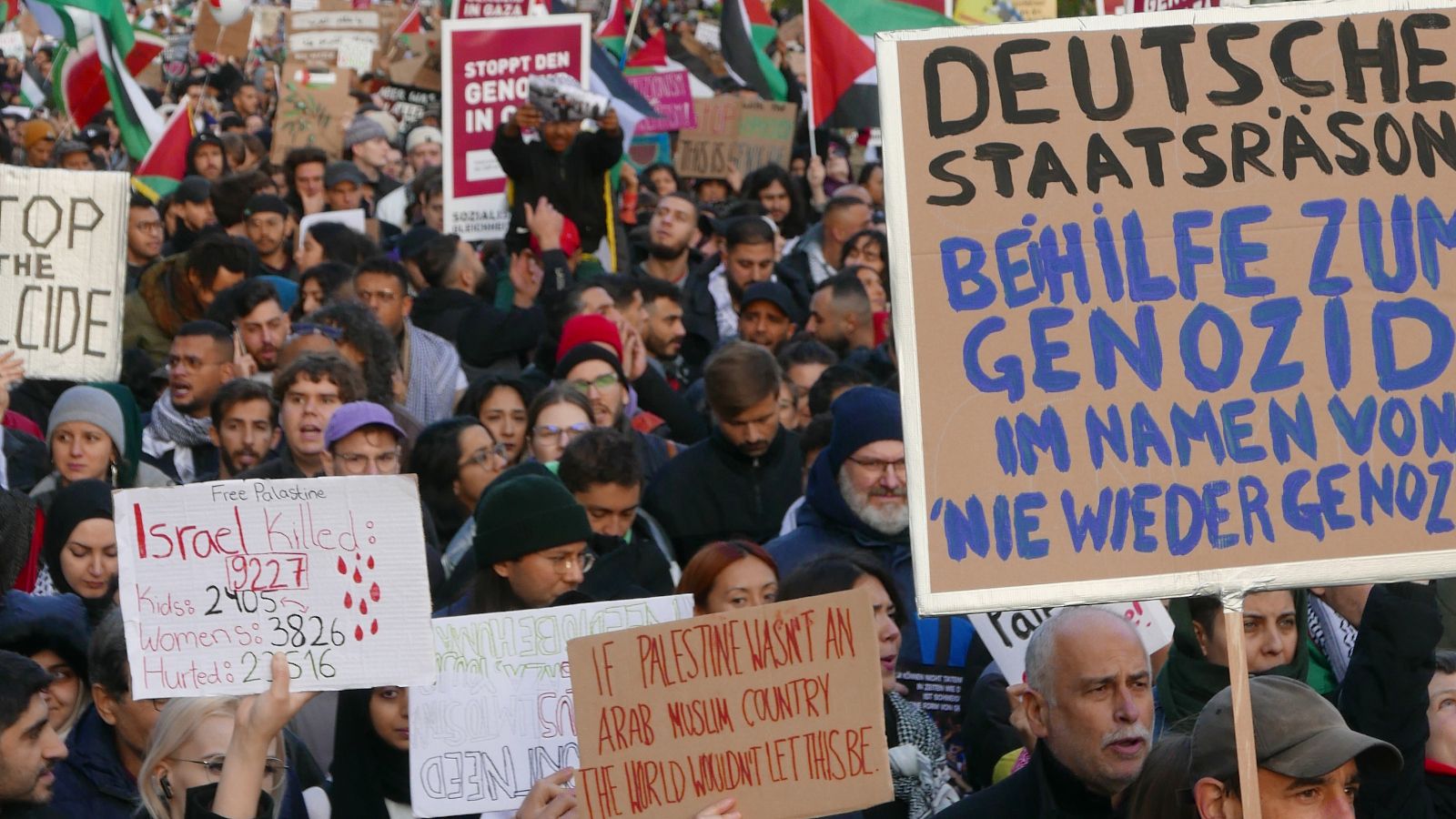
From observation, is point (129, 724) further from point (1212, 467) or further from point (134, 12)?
point (134, 12)

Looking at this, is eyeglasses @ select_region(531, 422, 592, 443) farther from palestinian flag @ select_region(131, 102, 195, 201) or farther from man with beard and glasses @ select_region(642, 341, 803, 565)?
palestinian flag @ select_region(131, 102, 195, 201)

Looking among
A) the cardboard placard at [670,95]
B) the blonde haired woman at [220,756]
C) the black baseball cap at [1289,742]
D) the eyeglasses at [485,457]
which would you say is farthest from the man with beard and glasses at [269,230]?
the black baseball cap at [1289,742]

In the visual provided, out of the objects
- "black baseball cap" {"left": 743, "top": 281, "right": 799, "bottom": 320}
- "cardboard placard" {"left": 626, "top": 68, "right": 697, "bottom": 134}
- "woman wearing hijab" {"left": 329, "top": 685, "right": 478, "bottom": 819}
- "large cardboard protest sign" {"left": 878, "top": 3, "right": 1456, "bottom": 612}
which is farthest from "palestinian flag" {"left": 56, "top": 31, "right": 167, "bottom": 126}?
"large cardboard protest sign" {"left": 878, "top": 3, "right": 1456, "bottom": 612}

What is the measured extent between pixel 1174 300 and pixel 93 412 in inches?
164

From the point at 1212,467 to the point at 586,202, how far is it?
6.87 meters

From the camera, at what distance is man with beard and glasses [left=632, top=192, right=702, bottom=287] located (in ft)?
35.7

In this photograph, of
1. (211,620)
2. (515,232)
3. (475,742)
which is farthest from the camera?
(515,232)

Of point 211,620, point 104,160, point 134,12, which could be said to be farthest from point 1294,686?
point 134,12

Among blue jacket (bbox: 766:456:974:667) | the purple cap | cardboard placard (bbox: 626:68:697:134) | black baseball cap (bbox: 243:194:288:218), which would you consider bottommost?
blue jacket (bbox: 766:456:974:667)

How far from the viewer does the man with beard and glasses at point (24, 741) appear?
4031 mm

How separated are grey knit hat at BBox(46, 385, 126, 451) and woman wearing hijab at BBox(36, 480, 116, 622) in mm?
823

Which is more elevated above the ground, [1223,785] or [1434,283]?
[1434,283]

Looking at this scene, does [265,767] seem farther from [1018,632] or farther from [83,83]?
[83,83]

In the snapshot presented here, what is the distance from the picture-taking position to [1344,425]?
3736mm
